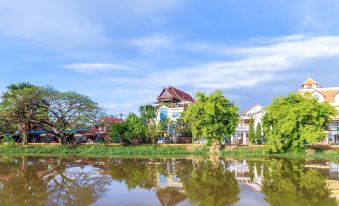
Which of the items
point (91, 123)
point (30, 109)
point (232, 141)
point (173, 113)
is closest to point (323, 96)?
point (232, 141)

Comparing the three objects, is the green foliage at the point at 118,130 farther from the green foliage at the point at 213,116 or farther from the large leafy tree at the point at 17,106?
the large leafy tree at the point at 17,106

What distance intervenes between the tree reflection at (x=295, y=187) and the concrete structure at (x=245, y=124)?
25567 millimetres

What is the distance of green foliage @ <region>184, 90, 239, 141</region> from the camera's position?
3778 cm

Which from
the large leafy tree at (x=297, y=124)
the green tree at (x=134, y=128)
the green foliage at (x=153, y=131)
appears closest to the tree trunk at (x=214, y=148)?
the large leafy tree at (x=297, y=124)

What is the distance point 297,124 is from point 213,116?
8.61 meters

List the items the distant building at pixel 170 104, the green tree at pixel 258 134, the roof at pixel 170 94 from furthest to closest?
the roof at pixel 170 94 < the distant building at pixel 170 104 < the green tree at pixel 258 134

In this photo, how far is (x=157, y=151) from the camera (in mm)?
39031

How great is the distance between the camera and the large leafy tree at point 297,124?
1330 inches

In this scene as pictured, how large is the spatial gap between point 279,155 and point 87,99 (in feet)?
76.9

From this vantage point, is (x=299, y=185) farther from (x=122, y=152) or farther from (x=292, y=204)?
(x=122, y=152)

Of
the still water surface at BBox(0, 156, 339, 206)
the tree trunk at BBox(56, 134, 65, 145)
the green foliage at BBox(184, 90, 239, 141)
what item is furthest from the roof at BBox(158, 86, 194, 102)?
the still water surface at BBox(0, 156, 339, 206)

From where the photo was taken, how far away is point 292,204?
13.6m

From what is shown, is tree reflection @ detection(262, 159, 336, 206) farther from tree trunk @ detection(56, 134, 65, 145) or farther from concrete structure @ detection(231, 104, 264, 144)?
tree trunk @ detection(56, 134, 65, 145)

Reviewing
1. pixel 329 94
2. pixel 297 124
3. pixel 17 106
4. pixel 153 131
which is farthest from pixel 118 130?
pixel 329 94
